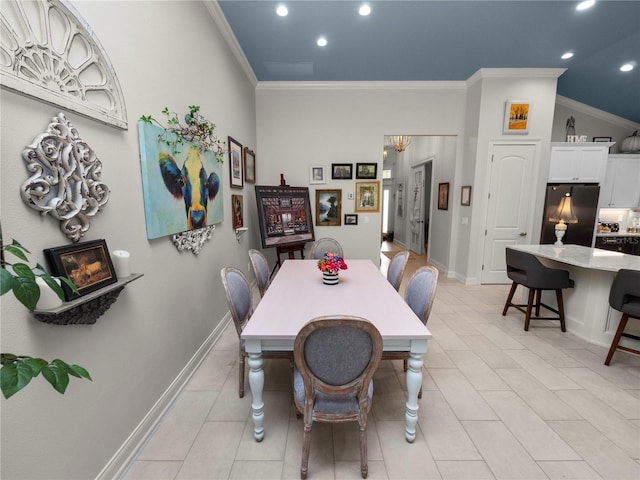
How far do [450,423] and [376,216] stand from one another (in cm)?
350

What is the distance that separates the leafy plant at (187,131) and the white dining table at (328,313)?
1334mm

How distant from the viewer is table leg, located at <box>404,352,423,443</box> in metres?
1.53

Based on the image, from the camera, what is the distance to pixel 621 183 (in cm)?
476

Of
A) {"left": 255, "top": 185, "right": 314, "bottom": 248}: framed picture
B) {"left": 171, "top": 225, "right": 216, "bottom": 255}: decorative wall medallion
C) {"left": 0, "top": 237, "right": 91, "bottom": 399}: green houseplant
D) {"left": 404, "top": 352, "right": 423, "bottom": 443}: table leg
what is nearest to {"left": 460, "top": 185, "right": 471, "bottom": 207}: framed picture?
{"left": 255, "top": 185, "right": 314, "bottom": 248}: framed picture

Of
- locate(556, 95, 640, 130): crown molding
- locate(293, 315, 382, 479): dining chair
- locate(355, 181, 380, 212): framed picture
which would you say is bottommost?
locate(293, 315, 382, 479): dining chair

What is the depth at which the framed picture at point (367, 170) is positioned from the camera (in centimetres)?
474

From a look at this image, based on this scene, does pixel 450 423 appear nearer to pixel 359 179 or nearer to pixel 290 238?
pixel 290 238

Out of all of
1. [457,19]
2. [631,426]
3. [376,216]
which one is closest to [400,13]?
[457,19]

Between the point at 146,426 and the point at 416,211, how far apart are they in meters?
6.76

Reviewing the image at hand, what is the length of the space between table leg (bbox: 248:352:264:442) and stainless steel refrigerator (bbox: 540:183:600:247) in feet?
15.9

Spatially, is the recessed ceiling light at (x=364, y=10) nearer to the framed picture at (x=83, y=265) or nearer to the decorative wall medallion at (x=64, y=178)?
the decorative wall medallion at (x=64, y=178)

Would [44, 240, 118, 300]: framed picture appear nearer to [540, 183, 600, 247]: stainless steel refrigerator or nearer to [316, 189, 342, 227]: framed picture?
[316, 189, 342, 227]: framed picture

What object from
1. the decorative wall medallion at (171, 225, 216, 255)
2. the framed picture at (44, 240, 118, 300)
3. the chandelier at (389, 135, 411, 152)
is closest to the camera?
the framed picture at (44, 240, 118, 300)

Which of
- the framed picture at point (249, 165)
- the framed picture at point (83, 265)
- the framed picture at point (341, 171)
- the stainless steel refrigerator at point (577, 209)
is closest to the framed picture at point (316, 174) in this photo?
the framed picture at point (341, 171)
